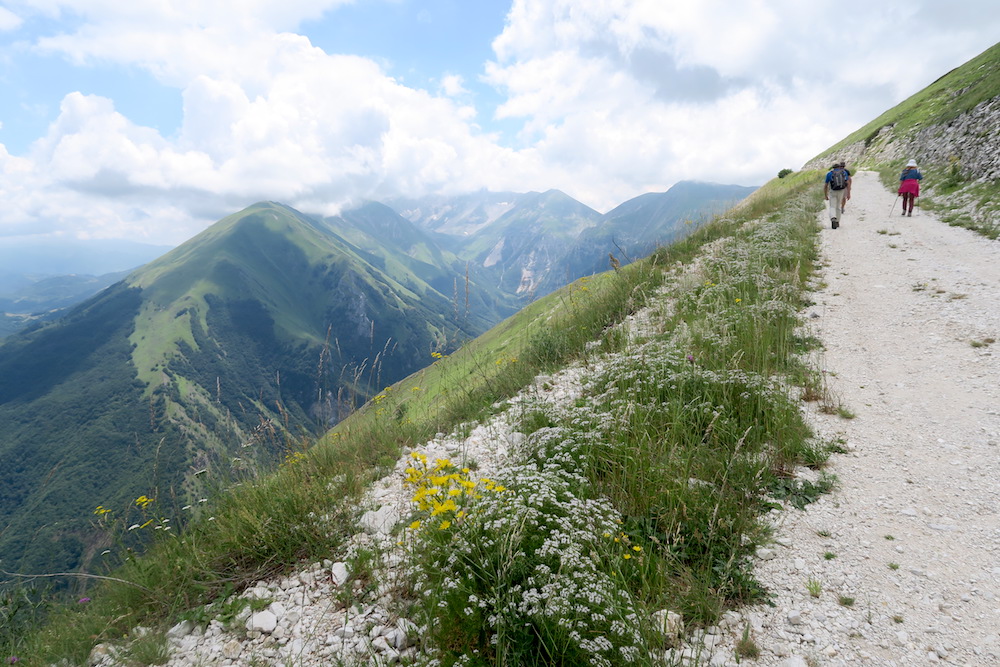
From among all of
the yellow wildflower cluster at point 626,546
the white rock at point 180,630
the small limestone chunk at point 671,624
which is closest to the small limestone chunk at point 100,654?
the white rock at point 180,630

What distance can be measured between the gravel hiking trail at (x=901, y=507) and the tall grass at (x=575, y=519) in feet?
1.63

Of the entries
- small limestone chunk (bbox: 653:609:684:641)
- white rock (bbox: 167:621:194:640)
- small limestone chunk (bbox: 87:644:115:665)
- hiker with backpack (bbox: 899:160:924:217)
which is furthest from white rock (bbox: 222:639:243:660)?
hiker with backpack (bbox: 899:160:924:217)

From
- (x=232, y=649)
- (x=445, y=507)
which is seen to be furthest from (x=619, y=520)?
(x=232, y=649)

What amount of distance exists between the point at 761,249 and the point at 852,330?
181 inches

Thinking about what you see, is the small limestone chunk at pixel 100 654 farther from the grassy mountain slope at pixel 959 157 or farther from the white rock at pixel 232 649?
the grassy mountain slope at pixel 959 157

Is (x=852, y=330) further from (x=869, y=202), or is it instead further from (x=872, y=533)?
(x=869, y=202)

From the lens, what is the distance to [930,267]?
12.2 metres

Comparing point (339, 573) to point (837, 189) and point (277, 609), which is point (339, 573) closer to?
point (277, 609)

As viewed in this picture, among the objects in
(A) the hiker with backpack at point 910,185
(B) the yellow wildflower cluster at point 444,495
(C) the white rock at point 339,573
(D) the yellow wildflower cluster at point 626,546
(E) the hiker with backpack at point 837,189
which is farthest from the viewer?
(A) the hiker with backpack at point 910,185

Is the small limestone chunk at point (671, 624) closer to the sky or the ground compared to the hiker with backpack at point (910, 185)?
closer to the ground

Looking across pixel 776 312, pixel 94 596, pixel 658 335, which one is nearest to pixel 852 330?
pixel 776 312

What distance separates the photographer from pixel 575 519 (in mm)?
3838

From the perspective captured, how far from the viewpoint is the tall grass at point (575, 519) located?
10.9ft

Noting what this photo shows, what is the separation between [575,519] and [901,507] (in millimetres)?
3836
